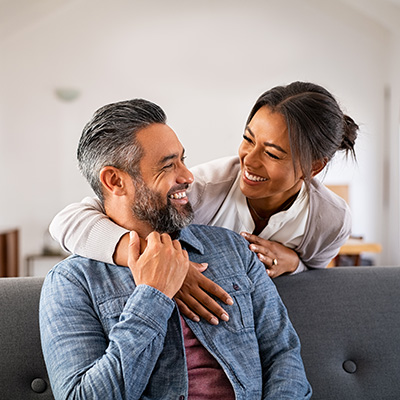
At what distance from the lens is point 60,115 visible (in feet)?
18.1

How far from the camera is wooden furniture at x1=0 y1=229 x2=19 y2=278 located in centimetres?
480

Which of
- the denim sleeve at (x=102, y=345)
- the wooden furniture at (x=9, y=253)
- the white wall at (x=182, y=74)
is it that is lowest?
the wooden furniture at (x=9, y=253)

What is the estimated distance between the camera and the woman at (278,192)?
5.13 ft

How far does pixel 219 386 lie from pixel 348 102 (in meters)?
4.92

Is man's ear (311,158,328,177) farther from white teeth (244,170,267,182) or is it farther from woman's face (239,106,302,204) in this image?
white teeth (244,170,267,182)

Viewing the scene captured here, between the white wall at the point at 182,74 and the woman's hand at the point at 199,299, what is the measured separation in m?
4.34

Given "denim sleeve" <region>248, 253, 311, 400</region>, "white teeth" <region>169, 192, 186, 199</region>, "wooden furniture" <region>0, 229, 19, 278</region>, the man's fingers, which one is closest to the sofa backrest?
"denim sleeve" <region>248, 253, 311, 400</region>

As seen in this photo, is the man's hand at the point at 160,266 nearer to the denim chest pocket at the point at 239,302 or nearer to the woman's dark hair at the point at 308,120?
the denim chest pocket at the point at 239,302

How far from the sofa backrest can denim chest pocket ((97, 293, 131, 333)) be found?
559 mm

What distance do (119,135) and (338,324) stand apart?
2.84ft

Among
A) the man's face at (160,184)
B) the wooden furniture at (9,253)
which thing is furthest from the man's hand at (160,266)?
the wooden furniture at (9,253)

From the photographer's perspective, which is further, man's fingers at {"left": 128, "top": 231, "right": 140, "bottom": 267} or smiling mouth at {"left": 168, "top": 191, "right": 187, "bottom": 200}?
smiling mouth at {"left": 168, "top": 191, "right": 187, "bottom": 200}

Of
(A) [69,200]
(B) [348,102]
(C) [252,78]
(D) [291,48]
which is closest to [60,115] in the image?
(A) [69,200]

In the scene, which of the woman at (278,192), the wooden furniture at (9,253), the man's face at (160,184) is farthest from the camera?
the wooden furniture at (9,253)
